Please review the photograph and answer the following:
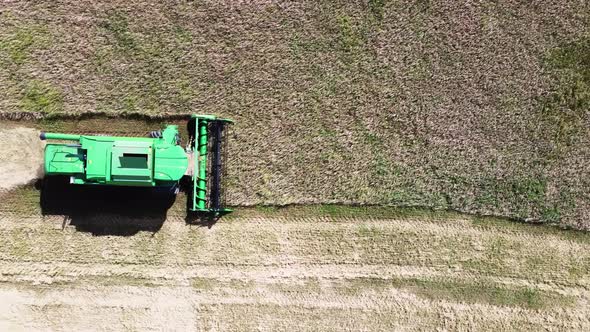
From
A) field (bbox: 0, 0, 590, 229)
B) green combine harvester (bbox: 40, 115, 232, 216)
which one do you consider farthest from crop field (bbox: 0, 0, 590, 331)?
green combine harvester (bbox: 40, 115, 232, 216)

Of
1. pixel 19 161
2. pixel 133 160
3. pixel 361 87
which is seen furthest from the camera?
pixel 361 87

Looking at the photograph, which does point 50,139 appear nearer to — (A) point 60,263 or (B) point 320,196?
(A) point 60,263

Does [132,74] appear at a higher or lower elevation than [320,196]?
higher

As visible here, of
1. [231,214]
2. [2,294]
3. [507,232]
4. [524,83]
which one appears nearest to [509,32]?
[524,83]

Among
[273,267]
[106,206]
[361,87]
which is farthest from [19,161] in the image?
[361,87]

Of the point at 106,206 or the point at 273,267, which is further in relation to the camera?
the point at 273,267

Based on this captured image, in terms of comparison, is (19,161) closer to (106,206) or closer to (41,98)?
(41,98)

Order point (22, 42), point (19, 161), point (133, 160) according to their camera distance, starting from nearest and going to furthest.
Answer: point (133, 160)
point (19, 161)
point (22, 42)
